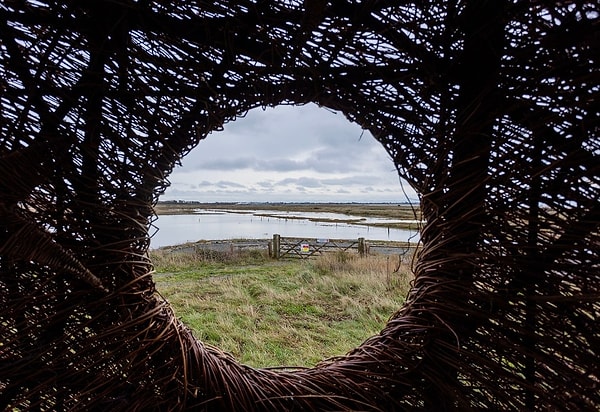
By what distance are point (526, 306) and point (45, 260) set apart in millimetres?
717

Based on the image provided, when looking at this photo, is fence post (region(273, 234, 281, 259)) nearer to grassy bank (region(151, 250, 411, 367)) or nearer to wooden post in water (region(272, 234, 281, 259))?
wooden post in water (region(272, 234, 281, 259))

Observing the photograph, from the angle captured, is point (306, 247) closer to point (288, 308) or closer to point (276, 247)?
point (276, 247)

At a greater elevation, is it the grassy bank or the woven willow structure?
the woven willow structure

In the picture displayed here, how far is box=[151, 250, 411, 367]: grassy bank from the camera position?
2.09 metres

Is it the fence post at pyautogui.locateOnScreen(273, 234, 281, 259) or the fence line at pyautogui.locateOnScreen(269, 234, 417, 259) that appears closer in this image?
the fence line at pyautogui.locateOnScreen(269, 234, 417, 259)

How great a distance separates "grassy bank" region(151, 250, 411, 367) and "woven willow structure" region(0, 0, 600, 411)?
1.41 m

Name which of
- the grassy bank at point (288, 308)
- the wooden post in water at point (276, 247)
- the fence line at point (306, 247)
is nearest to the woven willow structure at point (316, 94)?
the grassy bank at point (288, 308)

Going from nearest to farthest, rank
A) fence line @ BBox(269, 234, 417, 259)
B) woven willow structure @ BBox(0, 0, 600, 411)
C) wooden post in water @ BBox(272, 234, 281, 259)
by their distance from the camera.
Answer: woven willow structure @ BBox(0, 0, 600, 411) < fence line @ BBox(269, 234, 417, 259) < wooden post in water @ BBox(272, 234, 281, 259)

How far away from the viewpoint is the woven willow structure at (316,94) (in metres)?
0.47

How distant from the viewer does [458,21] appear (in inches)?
19.9

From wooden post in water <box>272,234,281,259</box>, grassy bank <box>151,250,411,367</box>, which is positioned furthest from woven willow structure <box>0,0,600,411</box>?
wooden post in water <box>272,234,281,259</box>

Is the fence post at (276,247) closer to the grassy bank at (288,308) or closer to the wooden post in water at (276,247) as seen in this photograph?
the wooden post in water at (276,247)

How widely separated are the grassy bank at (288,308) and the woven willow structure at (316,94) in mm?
1407

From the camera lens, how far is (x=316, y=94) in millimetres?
594
